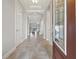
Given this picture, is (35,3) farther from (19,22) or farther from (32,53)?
(32,53)

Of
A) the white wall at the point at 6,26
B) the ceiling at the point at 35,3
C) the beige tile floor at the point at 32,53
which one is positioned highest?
the ceiling at the point at 35,3

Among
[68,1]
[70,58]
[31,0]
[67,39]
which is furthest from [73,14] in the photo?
[31,0]

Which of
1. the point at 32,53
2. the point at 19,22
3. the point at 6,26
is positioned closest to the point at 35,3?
the point at 19,22

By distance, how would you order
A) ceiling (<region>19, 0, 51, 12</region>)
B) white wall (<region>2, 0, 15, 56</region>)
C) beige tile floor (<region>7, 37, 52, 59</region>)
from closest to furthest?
white wall (<region>2, 0, 15, 56</region>) < beige tile floor (<region>7, 37, 52, 59</region>) < ceiling (<region>19, 0, 51, 12</region>)

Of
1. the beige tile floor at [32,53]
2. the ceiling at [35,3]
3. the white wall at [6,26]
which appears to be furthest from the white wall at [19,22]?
the white wall at [6,26]

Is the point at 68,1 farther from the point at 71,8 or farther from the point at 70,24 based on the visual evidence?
the point at 70,24

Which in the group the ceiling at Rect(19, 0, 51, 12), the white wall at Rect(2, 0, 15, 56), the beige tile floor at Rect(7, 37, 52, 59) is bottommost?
the beige tile floor at Rect(7, 37, 52, 59)

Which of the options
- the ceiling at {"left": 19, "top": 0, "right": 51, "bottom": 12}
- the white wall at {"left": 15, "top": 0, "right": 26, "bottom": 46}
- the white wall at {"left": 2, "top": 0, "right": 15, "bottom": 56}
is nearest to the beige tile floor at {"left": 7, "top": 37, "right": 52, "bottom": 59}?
the white wall at {"left": 2, "top": 0, "right": 15, "bottom": 56}

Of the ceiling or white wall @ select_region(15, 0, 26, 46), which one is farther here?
the ceiling

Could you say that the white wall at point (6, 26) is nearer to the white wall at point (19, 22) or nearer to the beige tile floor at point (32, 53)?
the beige tile floor at point (32, 53)

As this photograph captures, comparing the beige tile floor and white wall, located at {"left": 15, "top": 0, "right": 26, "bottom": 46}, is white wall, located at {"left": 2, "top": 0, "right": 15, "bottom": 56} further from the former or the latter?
white wall, located at {"left": 15, "top": 0, "right": 26, "bottom": 46}

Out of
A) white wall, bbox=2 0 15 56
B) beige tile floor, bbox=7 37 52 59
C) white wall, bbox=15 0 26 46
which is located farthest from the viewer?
white wall, bbox=15 0 26 46

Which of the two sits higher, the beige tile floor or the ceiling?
the ceiling

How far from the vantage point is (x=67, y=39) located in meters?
2.16
